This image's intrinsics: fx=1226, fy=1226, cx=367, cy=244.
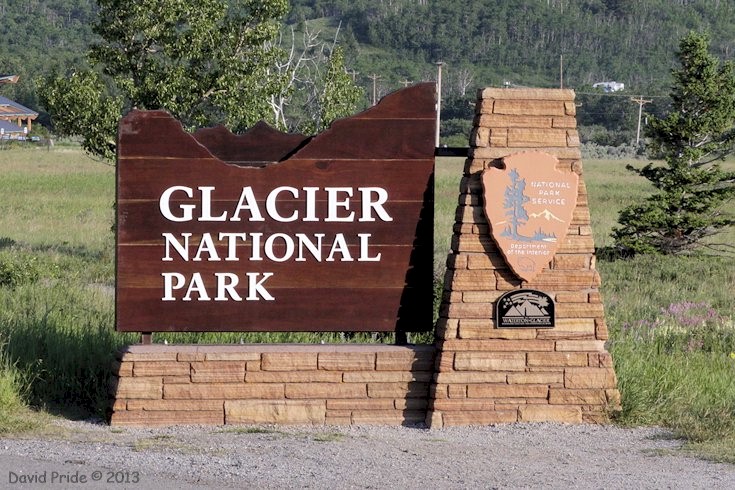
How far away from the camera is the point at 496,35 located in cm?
14825

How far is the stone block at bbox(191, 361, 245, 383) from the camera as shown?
7.54 metres

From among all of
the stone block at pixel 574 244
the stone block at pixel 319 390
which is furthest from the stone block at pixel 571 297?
the stone block at pixel 319 390

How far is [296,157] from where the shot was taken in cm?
763

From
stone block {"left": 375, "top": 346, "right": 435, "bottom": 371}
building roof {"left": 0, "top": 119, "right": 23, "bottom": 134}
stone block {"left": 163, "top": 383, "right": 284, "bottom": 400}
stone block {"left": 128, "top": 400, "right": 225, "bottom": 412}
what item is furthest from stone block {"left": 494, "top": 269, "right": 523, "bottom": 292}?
building roof {"left": 0, "top": 119, "right": 23, "bottom": 134}

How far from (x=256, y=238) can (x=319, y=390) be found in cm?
102

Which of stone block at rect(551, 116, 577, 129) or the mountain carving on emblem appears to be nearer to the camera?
the mountain carving on emblem

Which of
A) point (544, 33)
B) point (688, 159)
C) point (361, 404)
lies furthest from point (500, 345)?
point (544, 33)

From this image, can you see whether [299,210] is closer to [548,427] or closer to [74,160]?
[548,427]

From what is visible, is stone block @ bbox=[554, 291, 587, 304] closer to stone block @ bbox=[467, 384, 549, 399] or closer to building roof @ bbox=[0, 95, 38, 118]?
stone block @ bbox=[467, 384, 549, 399]

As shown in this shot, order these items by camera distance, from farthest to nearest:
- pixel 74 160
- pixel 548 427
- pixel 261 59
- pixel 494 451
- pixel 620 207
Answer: pixel 74 160
pixel 620 207
pixel 261 59
pixel 548 427
pixel 494 451

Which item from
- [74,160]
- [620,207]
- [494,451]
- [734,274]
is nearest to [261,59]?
[734,274]

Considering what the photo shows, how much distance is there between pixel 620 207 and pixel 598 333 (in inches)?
1133

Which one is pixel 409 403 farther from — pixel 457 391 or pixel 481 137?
pixel 481 137

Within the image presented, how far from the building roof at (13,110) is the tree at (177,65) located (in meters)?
87.0
